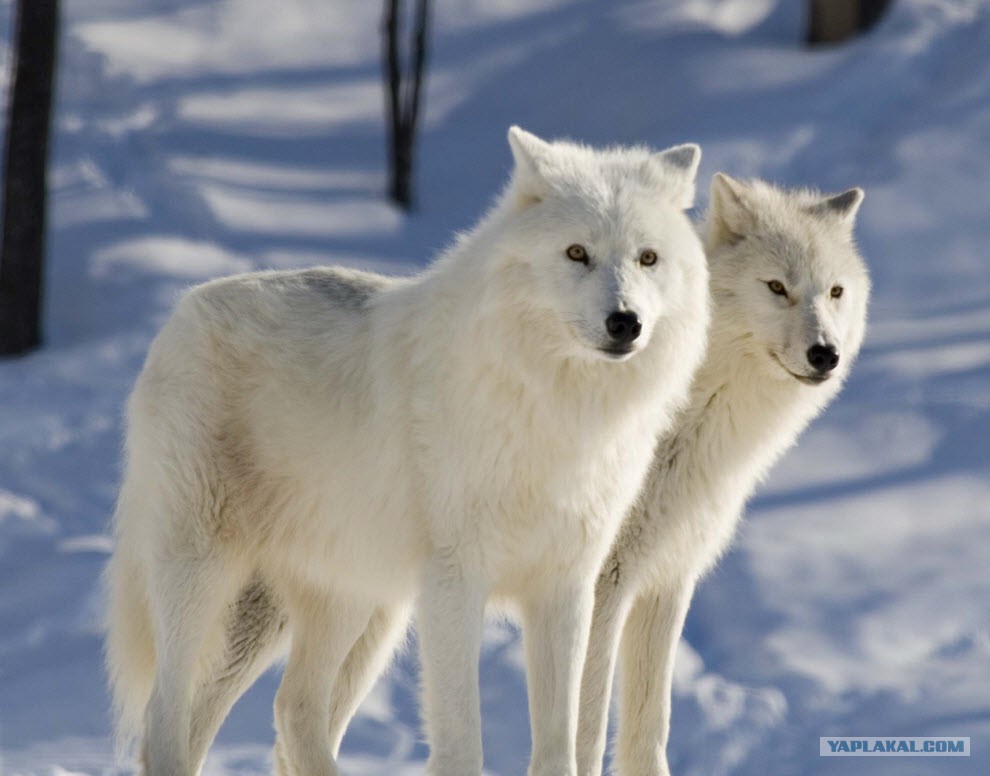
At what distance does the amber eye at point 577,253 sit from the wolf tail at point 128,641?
1936 mm

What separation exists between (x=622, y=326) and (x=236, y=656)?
2011 mm

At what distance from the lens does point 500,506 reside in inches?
165

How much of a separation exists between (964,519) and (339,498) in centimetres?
492

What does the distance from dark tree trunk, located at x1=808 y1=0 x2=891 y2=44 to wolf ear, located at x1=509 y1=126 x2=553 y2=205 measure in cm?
991

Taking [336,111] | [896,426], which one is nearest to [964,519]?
[896,426]

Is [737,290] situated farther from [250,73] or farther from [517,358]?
[250,73]

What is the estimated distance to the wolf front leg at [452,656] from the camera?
420cm

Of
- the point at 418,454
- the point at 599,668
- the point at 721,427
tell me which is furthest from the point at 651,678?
the point at 418,454

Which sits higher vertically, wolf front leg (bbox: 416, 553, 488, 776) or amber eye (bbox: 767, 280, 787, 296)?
amber eye (bbox: 767, 280, 787, 296)

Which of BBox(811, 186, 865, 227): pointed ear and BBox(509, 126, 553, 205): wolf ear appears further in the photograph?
BBox(811, 186, 865, 227): pointed ear

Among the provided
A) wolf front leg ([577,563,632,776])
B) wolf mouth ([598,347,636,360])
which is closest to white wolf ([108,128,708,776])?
wolf mouth ([598,347,636,360])

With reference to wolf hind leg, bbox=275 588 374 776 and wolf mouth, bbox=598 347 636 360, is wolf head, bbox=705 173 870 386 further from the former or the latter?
wolf hind leg, bbox=275 588 374 776

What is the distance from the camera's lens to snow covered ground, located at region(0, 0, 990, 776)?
674cm

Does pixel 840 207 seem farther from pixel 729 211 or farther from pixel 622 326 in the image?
pixel 622 326
